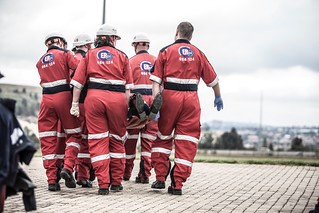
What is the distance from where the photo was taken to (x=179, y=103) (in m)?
10.7

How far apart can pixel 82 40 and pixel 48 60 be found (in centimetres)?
138

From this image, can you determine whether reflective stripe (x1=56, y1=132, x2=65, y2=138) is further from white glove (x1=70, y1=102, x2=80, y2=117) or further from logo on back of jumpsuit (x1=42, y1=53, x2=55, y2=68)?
logo on back of jumpsuit (x1=42, y1=53, x2=55, y2=68)

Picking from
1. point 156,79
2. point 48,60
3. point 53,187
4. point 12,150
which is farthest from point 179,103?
point 12,150

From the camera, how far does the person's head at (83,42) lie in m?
12.2

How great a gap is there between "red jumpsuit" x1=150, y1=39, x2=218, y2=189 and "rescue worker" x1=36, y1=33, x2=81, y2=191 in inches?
53.1

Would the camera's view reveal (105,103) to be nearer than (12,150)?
No

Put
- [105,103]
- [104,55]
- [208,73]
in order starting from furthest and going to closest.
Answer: [208,73] → [104,55] → [105,103]

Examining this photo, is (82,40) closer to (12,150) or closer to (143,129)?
(143,129)

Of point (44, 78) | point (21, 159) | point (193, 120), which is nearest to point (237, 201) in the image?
point (193, 120)

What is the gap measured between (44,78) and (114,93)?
1200 millimetres

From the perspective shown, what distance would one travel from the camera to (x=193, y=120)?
35.4 ft

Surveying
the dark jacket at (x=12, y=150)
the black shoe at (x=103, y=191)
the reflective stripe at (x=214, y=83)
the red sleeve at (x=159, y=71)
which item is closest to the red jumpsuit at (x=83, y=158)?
the black shoe at (x=103, y=191)

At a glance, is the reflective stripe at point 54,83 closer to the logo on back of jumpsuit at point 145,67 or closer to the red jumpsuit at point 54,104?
the red jumpsuit at point 54,104

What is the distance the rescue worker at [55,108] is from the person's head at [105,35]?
21.3 inches
